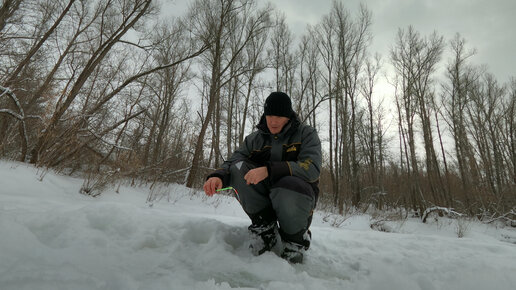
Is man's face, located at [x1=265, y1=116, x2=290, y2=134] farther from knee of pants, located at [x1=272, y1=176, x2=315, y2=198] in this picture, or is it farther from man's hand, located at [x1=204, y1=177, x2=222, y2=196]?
man's hand, located at [x1=204, y1=177, x2=222, y2=196]

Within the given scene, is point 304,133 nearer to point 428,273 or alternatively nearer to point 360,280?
point 360,280

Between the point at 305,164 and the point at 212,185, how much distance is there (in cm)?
62

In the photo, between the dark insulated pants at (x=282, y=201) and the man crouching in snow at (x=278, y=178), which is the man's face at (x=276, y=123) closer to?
the man crouching in snow at (x=278, y=178)

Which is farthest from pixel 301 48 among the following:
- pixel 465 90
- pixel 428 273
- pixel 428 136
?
pixel 428 273

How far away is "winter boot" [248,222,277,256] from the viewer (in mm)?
1405

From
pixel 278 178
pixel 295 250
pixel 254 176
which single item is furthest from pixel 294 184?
pixel 295 250

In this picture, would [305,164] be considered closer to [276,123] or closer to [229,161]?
[276,123]

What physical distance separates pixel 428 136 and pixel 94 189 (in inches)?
624

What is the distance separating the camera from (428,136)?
12.7m

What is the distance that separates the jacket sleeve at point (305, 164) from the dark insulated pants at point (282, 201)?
0.15 ft

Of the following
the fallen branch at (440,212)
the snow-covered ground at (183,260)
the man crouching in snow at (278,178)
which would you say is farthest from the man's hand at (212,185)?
the fallen branch at (440,212)

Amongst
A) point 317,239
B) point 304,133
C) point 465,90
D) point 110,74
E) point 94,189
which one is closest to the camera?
point 304,133

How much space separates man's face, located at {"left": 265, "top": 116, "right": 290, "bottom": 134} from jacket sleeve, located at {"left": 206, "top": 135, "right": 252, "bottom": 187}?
0.27m

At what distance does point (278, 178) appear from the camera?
131 centimetres
